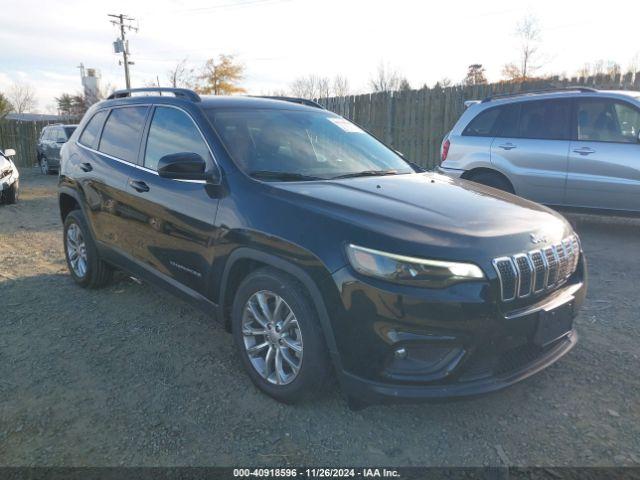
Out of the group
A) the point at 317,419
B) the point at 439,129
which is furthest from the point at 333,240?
the point at 439,129

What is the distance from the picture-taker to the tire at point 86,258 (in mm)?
4629

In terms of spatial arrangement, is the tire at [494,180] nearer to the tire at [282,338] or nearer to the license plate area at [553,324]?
the license plate area at [553,324]

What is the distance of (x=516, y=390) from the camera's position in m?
2.95

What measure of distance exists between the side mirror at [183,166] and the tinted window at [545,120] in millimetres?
5160

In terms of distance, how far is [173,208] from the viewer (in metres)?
3.38

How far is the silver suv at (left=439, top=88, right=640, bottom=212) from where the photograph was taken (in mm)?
6070

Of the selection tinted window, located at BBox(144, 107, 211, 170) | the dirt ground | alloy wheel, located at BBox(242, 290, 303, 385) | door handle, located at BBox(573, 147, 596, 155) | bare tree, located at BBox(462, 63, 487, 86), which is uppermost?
bare tree, located at BBox(462, 63, 487, 86)

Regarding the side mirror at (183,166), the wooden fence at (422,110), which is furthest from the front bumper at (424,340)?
the wooden fence at (422,110)

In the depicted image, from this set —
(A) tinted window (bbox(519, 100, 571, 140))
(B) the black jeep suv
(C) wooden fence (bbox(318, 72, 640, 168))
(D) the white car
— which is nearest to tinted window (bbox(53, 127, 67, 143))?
(D) the white car

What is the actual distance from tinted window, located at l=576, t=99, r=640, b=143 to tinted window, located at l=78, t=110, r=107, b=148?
5.64 m

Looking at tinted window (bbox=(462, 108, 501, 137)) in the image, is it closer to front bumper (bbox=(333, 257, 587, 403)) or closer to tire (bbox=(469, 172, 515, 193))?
tire (bbox=(469, 172, 515, 193))

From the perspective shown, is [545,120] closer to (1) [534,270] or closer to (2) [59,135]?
(1) [534,270]

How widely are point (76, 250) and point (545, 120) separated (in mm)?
5939

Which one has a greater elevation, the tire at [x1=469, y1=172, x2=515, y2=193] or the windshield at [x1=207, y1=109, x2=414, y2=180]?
the windshield at [x1=207, y1=109, x2=414, y2=180]
